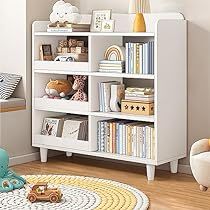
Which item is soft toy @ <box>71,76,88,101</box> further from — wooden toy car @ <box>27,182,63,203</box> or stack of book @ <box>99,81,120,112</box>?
wooden toy car @ <box>27,182,63,203</box>

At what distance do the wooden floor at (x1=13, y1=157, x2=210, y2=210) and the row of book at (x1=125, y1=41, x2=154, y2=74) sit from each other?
75cm

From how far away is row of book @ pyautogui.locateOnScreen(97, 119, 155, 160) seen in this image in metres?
4.10

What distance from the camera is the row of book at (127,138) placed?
410 centimetres

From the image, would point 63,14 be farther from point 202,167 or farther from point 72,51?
point 202,167

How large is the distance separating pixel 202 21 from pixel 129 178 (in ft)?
3.96

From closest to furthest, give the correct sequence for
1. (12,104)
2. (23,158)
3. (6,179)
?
(6,179), (12,104), (23,158)

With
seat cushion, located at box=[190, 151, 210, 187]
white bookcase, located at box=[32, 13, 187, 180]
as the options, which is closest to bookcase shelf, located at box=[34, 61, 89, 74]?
white bookcase, located at box=[32, 13, 187, 180]

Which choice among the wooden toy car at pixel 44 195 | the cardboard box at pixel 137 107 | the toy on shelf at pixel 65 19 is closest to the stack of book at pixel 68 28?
the toy on shelf at pixel 65 19

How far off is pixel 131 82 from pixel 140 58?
19.3 inches

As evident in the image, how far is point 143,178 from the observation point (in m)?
4.15

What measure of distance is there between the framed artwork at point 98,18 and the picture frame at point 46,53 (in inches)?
15.6

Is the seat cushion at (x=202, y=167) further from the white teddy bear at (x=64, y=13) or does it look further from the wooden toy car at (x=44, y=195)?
the white teddy bear at (x=64, y=13)

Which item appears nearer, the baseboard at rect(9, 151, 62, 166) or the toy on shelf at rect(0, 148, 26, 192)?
the toy on shelf at rect(0, 148, 26, 192)

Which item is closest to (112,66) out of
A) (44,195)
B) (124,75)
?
(124,75)
